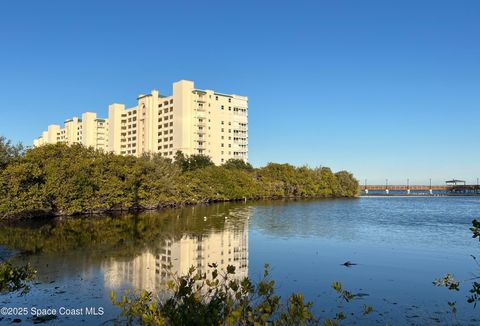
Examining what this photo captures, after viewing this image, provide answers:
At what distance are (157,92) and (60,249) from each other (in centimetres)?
11011

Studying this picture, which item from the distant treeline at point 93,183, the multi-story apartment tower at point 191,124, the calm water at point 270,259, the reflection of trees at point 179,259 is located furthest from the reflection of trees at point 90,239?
the multi-story apartment tower at point 191,124

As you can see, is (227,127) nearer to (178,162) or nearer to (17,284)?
(178,162)

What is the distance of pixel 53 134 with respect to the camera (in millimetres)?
174375

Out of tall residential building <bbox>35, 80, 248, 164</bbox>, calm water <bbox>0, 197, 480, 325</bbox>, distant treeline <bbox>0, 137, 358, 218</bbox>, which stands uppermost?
tall residential building <bbox>35, 80, 248, 164</bbox>

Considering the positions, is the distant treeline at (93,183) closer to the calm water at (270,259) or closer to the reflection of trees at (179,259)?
the calm water at (270,259)

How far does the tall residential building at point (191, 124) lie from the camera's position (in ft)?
387

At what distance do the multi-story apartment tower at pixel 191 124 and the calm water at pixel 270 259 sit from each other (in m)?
81.5

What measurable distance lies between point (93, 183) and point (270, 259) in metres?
33.5

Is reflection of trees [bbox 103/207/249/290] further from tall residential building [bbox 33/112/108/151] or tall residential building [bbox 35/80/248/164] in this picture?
tall residential building [bbox 33/112/108/151]

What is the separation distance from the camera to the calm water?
536 inches

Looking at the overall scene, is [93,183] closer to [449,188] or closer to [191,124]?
[191,124]

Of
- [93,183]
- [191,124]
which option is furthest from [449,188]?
[93,183]

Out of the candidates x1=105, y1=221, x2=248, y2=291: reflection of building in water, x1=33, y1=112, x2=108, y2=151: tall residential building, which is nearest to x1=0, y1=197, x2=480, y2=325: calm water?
x1=105, y1=221, x2=248, y2=291: reflection of building in water

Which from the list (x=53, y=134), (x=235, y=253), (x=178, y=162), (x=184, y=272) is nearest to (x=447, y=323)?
(x=184, y=272)
